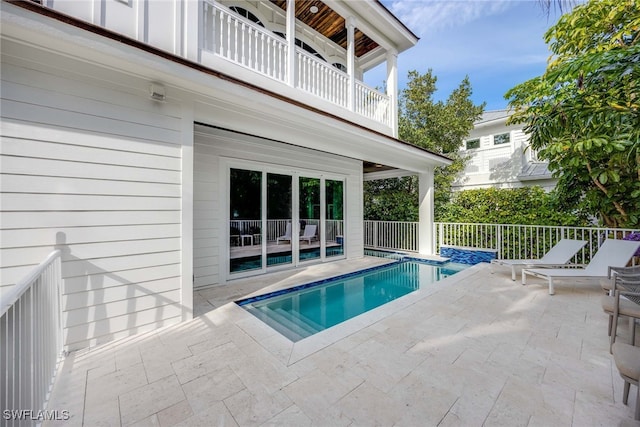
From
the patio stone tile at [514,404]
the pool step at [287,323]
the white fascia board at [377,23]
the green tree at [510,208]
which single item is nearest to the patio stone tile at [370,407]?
the patio stone tile at [514,404]

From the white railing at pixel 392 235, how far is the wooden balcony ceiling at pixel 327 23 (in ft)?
20.5

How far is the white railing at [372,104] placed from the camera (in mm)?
6852

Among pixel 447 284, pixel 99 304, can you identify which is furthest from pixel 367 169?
pixel 99 304

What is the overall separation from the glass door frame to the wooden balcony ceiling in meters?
3.90

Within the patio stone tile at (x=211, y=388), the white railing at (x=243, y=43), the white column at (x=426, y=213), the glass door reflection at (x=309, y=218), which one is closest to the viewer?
the patio stone tile at (x=211, y=388)

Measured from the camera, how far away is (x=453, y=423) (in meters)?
1.89

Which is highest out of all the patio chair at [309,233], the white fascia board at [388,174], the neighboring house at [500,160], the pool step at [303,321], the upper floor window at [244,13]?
the upper floor window at [244,13]

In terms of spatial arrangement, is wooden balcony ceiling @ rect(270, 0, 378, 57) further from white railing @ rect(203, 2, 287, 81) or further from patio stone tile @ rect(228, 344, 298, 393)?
patio stone tile @ rect(228, 344, 298, 393)

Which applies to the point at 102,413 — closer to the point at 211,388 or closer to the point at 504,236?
the point at 211,388

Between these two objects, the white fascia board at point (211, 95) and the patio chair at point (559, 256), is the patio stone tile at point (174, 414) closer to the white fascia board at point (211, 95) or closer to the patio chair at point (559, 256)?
the white fascia board at point (211, 95)

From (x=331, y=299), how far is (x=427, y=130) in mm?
9192

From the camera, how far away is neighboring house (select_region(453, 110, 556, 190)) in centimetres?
1230

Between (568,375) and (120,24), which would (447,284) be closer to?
(568,375)

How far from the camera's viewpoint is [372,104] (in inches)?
289
